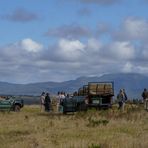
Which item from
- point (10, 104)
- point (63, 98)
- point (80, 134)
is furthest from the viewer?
point (10, 104)

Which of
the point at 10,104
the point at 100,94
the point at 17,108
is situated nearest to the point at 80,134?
the point at 100,94

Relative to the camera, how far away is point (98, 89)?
43.3 meters

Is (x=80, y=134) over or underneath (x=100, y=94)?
underneath

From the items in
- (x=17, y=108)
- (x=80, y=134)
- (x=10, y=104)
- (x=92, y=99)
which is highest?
(x=92, y=99)

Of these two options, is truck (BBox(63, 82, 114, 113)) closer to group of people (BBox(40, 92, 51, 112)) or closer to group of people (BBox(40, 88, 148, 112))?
group of people (BBox(40, 88, 148, 112))

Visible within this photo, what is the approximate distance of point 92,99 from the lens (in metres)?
42.3

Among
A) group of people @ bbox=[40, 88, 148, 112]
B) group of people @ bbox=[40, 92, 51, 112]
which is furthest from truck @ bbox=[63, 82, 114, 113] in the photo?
group of people @ bbox=[40, 92, 51, 112]

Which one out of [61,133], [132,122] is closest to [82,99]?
[132,122]

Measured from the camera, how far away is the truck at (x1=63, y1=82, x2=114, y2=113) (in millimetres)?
40531

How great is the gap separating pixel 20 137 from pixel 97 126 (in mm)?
5073

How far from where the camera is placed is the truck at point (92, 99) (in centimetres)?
4053

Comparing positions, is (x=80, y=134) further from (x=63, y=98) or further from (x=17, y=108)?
(x=17, y=108)

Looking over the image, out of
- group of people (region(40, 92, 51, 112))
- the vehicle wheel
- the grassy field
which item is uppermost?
group of people (region(40, 92, 51, 112))

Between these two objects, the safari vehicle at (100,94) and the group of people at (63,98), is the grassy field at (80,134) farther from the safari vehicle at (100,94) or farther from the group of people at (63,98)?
the safari vehicle at (100,94)
